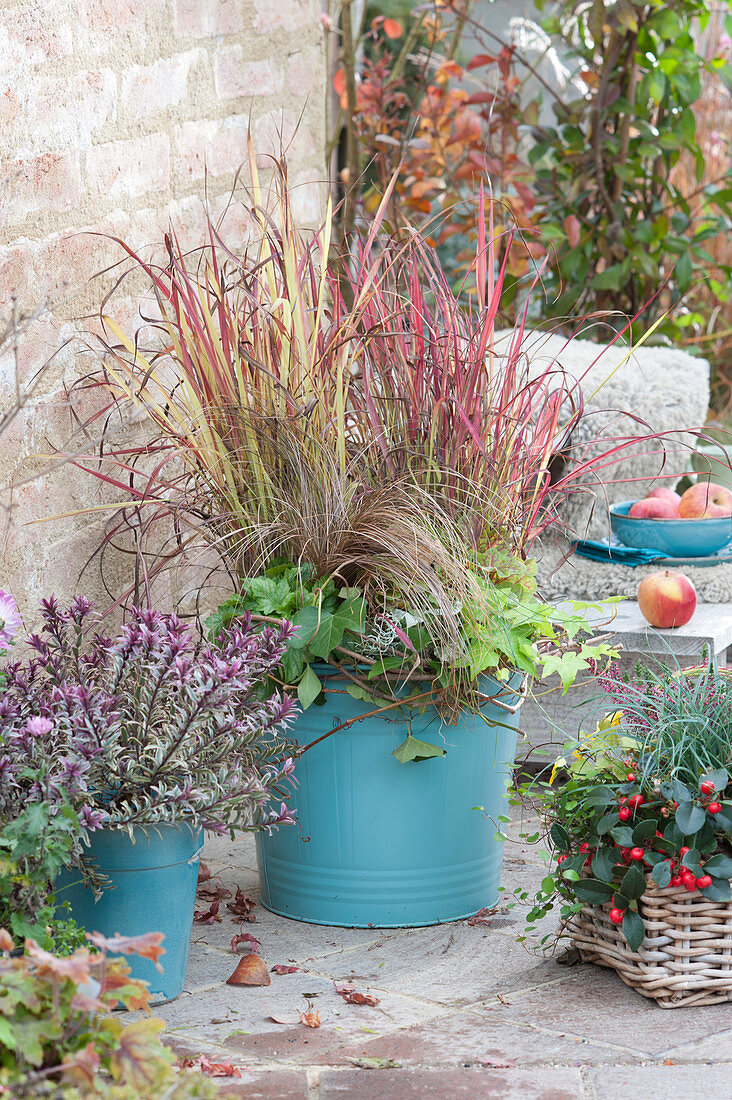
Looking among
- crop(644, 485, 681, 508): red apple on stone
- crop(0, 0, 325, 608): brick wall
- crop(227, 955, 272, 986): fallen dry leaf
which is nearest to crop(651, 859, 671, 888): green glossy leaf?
crop(227, 955, 272, 986): fallen dry leaf

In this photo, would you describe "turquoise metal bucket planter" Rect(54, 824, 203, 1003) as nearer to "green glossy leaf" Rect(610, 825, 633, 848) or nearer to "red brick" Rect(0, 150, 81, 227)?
"green glossy leaf" Rect(610, 825, 633, 848)

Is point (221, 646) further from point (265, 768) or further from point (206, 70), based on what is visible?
point (206, 70)

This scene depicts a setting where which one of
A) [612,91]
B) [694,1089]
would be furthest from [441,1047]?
[612,91]

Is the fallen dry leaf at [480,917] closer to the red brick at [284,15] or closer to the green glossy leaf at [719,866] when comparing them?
the green glossy leaf at [719,866]

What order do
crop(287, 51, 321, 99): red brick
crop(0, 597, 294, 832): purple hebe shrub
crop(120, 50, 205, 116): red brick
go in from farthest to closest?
crop(287, 51, 321, 99): red brick
crop(120, 50, 205, 116): red brick
crop(0, 597, 294, 832): purple hebe shrub

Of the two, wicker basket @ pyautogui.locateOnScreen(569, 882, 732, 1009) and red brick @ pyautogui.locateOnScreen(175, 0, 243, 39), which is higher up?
red brick @ pyautogui.locateOnScreen(175, 0, 243, 39)

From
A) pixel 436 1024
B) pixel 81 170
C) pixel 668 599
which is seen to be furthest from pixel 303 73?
pixel 436 1024

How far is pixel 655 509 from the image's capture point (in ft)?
9.90

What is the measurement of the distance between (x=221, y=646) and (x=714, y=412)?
3.49m

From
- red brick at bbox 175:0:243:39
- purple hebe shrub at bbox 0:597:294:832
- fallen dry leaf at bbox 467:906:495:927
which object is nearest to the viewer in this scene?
purple hebe shrub at bbox 0:597:294:832

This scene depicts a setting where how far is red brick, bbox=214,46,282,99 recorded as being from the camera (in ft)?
9.08

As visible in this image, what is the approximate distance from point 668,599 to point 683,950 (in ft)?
3.31

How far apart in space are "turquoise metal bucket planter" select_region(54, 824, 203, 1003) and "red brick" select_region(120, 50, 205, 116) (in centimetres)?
146

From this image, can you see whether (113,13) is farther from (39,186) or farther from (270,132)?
(270,132)
